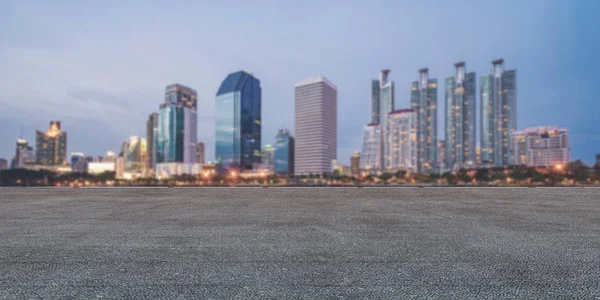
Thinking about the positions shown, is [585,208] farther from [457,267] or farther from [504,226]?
[457,267]

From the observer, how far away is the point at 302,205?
31.0 feet

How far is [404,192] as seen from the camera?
12211 mm

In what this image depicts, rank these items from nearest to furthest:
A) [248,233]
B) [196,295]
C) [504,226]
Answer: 1. [196,295]
2. [248,233]
3. [504,226]

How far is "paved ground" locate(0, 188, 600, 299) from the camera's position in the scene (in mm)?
3586

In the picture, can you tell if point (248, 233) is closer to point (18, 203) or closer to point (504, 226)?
point (504, 226)

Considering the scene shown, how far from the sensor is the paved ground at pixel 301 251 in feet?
11.8

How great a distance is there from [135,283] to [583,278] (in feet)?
17.2

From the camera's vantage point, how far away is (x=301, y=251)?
4.88 m

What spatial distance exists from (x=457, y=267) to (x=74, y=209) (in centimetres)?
953

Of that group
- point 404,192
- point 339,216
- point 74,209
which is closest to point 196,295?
point 339,216

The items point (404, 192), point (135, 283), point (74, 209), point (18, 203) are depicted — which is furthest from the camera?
point (404, 192)

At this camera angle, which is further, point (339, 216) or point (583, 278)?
point (339, 216)

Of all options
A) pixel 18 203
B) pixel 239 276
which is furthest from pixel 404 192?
pixel 18 203

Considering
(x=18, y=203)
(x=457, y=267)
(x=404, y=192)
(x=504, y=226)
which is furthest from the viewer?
(x=404, y=192)
